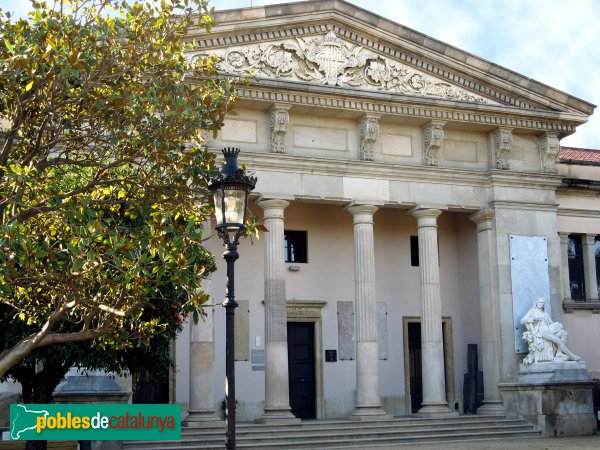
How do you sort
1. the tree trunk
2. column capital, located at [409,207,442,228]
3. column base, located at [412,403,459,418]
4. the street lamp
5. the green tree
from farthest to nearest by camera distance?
column capital, located at [409,207,442,228]
column base, located at [412,403,459,418]
the tree trunk
the street lamp
the green tree

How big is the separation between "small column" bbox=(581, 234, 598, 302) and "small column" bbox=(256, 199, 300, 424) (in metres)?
11.4

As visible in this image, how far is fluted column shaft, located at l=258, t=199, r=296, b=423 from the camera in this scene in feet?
76.7

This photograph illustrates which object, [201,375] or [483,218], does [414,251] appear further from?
[201,375]

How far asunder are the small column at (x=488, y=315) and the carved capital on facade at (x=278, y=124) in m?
6.73

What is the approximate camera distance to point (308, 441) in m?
22.1

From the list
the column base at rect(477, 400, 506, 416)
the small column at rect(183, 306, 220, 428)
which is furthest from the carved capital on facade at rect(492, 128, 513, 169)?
the small column at rect(183, 306, 220, 428)

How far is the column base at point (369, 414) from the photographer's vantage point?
78.8ft

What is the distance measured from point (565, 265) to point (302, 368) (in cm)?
933

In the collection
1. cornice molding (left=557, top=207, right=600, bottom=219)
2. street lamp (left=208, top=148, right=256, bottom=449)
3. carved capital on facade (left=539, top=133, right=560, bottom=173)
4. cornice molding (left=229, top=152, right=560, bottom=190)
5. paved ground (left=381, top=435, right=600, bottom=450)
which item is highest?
carved capital on facade (left=539, top=133, right=560, bottom=173)

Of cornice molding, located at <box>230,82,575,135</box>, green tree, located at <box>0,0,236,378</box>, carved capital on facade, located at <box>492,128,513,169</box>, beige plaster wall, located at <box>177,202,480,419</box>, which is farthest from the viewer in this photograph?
carved capital on facade, located at <box>492,128,513,169</box>

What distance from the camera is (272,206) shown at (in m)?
24.4

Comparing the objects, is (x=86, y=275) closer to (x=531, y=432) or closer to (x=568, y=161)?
(x=531, y=432)

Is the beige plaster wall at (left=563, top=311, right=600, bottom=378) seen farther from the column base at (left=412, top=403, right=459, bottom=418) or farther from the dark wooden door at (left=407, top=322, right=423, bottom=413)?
the column base at (left=412, top=403, right=459, bottom=418)

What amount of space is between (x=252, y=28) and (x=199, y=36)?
156 cm
